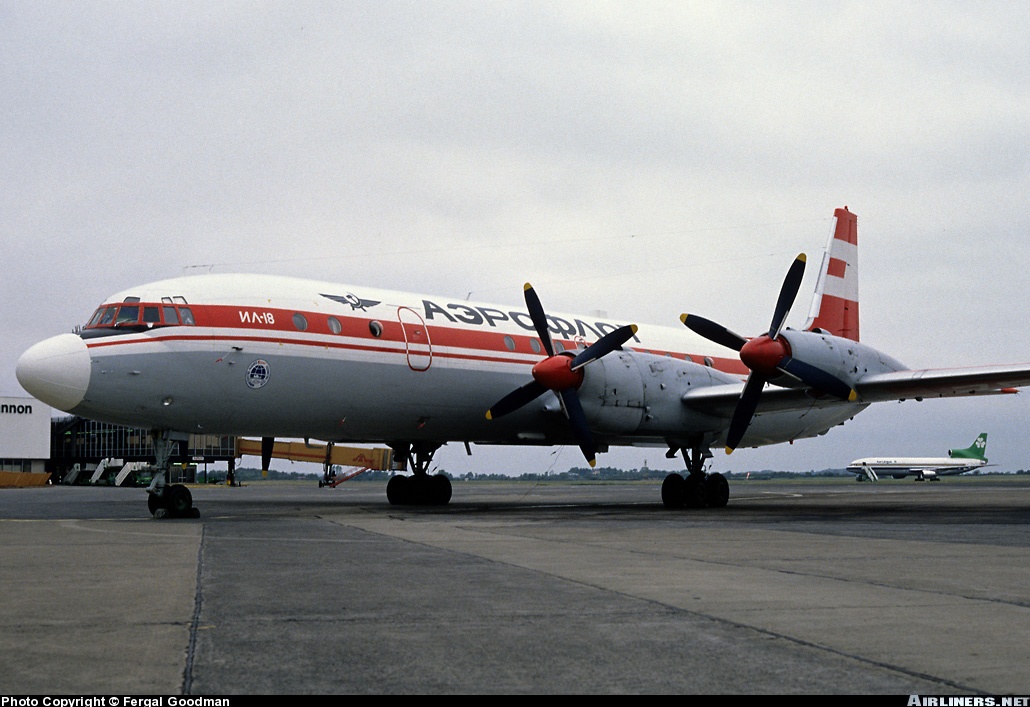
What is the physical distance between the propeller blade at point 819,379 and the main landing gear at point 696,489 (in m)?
5.02

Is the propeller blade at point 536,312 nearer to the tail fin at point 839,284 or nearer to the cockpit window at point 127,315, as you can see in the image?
the cockpit window at point 127,315

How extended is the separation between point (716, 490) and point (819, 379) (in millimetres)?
5573

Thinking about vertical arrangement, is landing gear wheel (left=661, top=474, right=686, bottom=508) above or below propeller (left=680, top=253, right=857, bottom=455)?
below

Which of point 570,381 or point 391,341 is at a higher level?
point 391,341

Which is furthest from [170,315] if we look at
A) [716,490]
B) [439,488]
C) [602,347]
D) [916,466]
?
[916,466]

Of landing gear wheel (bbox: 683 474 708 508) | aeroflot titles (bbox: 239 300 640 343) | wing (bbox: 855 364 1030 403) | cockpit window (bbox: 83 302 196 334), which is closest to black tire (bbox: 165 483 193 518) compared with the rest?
cockpit window (bbox: 83 302 196 334)

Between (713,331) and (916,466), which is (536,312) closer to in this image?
(713,331)

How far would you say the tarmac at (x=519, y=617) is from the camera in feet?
15.8

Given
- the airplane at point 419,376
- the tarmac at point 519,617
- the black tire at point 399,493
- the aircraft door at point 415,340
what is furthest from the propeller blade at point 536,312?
the tarmac at point 519,617

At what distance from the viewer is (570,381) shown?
23625 mm

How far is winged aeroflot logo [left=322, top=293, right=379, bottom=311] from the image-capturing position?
23.0 m

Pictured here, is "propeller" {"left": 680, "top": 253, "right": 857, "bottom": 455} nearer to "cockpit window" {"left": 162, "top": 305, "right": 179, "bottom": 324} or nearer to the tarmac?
the tarmac

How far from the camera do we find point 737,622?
21.1 feet

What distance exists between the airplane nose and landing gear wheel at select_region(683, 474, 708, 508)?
51.9ft
